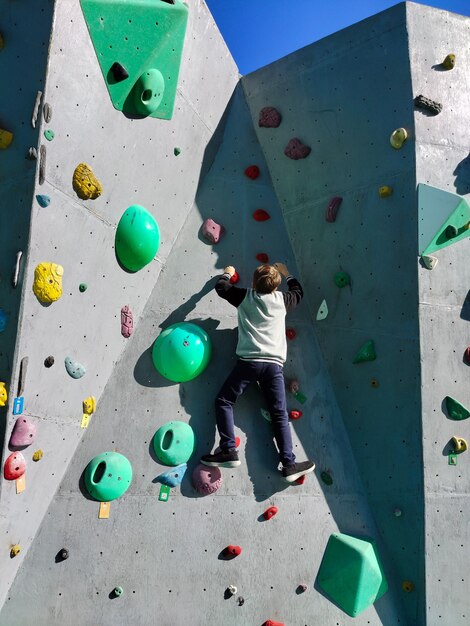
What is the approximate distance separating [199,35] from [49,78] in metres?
1.34

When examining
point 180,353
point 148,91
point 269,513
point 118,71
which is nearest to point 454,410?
point 269,513

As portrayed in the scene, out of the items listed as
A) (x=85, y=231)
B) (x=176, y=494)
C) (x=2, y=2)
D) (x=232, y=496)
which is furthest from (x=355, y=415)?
(x=2, y=2)

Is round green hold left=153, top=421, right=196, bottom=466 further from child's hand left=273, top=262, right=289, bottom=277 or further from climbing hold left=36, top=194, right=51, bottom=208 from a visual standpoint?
climbing hold left=36, top=194, right=51, bottom=208

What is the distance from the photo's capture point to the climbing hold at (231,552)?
2967mm

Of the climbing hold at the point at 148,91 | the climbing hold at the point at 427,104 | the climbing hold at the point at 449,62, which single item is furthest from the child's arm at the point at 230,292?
the climbing hold at the point at 449,62

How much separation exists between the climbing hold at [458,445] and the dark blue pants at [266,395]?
0.90 meters

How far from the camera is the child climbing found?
10.1 feet

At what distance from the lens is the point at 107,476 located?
9.57ft

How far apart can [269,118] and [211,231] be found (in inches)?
39.1

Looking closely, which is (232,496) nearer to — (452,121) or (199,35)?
(452,121)

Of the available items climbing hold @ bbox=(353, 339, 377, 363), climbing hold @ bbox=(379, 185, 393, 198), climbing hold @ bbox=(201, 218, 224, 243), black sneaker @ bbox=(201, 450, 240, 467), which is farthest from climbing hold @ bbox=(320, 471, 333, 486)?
climbing hold @ bbox=(379, 185, 393, 198)

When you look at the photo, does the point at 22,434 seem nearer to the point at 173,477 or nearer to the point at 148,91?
the point at 173,477

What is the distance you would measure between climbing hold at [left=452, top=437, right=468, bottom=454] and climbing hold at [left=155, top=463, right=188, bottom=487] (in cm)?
150

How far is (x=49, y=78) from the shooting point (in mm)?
2734
